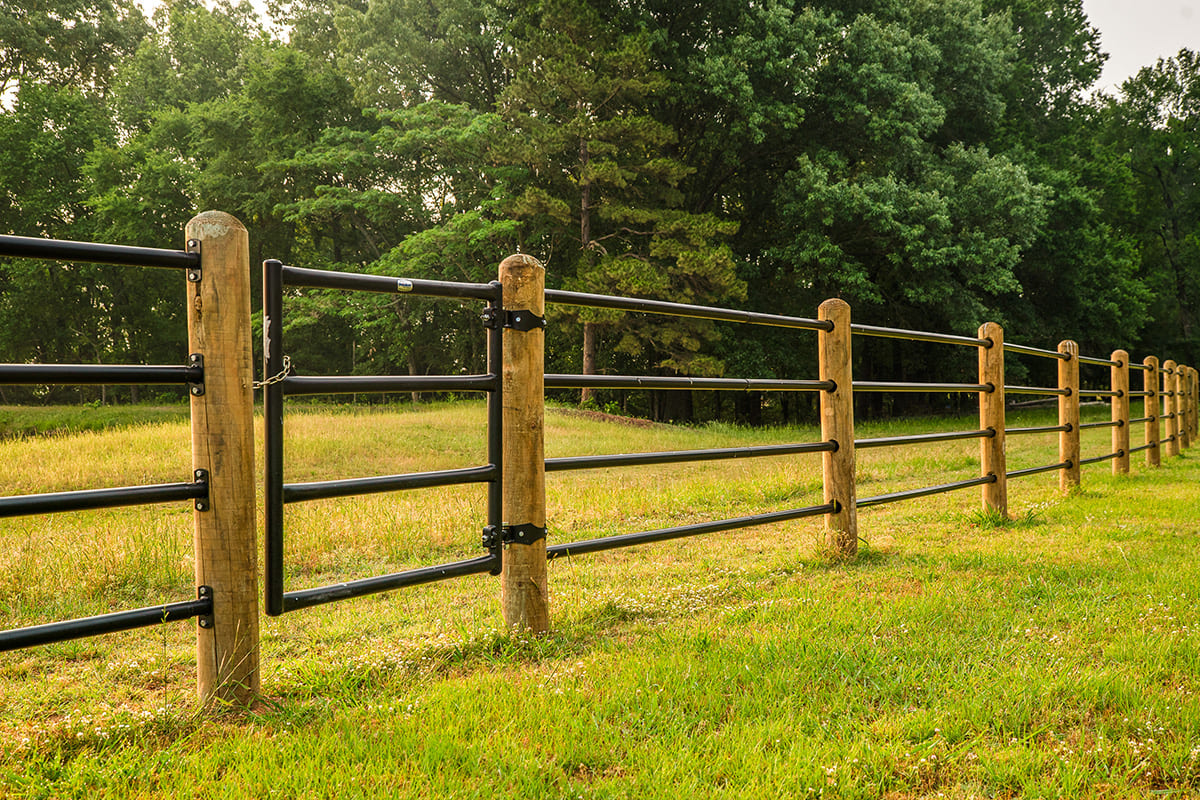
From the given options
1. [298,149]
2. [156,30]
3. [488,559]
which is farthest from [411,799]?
[156,30]

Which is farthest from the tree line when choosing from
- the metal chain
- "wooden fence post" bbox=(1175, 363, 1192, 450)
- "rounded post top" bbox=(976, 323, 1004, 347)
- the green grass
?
the metal chain

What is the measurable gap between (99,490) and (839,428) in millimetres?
3746

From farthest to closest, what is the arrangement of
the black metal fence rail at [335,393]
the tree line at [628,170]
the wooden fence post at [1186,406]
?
1. the tree line at [628,170]
2. the wooden fence post at [1186,406]
3. the black metal fence rail at [335,393]

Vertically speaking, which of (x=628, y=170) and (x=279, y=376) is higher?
(x=628, y=170)

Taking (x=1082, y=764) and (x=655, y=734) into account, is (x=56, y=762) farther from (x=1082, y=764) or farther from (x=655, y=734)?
(x=1082, y=764)

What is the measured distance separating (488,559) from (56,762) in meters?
1.46

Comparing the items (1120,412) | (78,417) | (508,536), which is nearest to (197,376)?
(508,536)

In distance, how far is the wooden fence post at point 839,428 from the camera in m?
4.51

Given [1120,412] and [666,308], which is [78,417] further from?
[1120,412]

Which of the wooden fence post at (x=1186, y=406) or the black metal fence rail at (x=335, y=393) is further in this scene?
the wooden fence post at (x=1186, y=406)

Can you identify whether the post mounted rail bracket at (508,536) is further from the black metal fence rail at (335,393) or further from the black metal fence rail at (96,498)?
the black metal fence rail at (96,498)

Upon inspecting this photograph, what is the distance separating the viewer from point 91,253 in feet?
7.11

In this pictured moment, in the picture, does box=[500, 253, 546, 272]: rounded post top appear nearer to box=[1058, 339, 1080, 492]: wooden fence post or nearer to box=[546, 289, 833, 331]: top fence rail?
box=[546, 289, 833, 331]: top fence rail

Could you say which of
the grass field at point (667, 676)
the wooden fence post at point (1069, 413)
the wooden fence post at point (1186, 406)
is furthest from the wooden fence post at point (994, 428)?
the wooden fence post at point (1186, 406)
